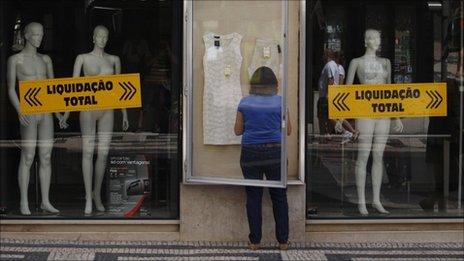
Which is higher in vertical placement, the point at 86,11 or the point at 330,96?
the point at 86,11

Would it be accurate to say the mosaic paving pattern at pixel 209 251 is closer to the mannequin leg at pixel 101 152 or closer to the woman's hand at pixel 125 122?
the mannequin leg at pixel 101 152

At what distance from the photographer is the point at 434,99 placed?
326 inches

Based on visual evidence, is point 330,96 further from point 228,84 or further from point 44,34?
point 44,34

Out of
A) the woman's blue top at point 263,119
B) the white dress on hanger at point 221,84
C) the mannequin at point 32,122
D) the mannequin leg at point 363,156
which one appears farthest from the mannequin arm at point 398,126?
the mannequin at point 32,122

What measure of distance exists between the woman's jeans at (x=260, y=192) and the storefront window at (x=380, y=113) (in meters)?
0.68

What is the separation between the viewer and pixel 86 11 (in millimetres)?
8180

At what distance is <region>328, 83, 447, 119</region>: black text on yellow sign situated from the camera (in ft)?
26.8

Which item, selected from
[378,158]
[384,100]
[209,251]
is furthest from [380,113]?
[209,251]

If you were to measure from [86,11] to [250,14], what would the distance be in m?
1.74

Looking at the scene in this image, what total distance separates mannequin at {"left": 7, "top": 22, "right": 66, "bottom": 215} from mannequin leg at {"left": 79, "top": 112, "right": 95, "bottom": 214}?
23 cm

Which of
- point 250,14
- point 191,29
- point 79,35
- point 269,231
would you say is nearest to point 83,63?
point 79,35

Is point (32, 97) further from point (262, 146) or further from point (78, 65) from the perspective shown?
point (262, 146)

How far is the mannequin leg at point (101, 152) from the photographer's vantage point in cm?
824

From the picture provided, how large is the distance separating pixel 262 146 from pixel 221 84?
30.6 inches
